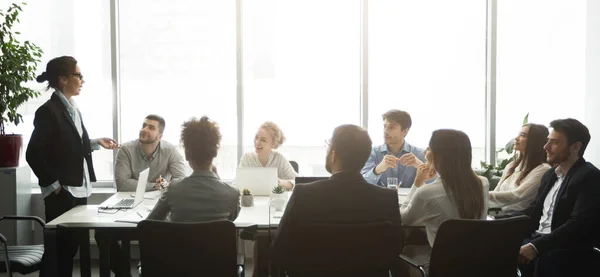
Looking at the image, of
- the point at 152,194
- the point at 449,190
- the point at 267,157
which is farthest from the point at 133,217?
the point at 449,190

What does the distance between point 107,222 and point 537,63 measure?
14.3 feet

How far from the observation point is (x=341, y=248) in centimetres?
262

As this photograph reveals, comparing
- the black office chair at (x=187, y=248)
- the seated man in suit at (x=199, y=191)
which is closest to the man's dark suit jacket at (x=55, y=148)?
the seated man in suit at (x=199, y=191)

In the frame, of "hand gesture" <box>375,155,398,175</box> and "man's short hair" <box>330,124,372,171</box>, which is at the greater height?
"man's short hair" <box>330,124,372,171</box>

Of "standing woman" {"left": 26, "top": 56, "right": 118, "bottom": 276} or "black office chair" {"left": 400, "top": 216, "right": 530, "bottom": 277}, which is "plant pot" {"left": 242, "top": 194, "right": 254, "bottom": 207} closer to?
"standing woman" {"left": 26, "top": 56, "right": 118, "bottom": 276}

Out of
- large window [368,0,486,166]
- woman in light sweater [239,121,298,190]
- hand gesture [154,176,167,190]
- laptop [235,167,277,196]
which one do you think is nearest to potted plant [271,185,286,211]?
laptop [235,167,277,196]

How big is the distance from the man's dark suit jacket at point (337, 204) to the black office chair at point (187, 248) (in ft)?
0.81

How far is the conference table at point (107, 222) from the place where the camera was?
3348 millimetres

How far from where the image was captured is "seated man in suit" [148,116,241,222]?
3.00 meters

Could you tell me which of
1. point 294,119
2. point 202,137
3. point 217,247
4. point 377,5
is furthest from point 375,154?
point 217,247

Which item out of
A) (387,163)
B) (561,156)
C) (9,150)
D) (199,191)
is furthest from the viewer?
(9,150)

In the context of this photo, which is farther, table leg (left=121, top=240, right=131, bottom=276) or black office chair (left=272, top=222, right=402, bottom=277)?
table leg (left=121, top=240, right=131, bottom=276)

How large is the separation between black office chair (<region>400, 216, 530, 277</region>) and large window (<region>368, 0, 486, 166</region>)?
3179 mm

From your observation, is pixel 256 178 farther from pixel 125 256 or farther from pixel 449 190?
pixel 449 190
